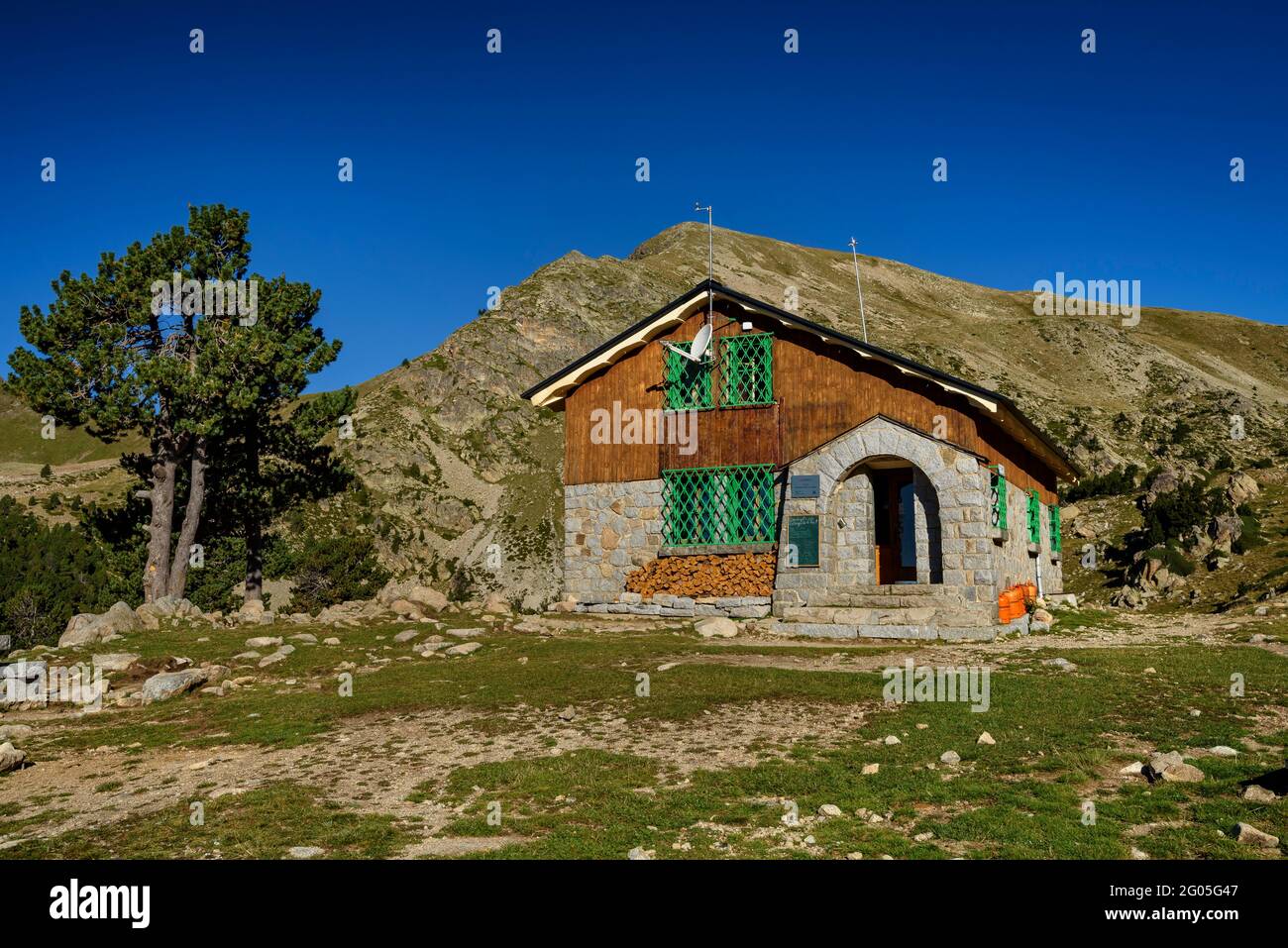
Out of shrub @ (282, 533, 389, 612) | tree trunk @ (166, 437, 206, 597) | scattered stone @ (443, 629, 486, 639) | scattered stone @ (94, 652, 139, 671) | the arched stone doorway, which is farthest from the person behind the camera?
shrub @ (282, 533, 389, 612)

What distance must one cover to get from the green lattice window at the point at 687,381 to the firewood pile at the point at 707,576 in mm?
4615

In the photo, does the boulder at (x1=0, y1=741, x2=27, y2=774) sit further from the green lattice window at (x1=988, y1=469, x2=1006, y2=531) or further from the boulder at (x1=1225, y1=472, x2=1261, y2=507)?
the boulder at (x1=1225, y1=472, x2=1261, y2=507)

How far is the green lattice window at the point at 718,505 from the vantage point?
24141 millimetres

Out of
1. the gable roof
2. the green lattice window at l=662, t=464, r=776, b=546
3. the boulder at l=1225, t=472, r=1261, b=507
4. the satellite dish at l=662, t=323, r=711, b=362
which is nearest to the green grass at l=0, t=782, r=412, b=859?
the green lattice window at l=662, t=464, r=776, b=546

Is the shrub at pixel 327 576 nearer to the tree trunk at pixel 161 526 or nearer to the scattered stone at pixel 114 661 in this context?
the tree trunk at pixel 161 526

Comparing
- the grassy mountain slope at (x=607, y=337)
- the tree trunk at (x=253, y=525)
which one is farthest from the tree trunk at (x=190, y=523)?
the grassy mountain slope at (x=607, y=337)

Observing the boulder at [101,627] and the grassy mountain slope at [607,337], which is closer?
the boulder at [101,627]

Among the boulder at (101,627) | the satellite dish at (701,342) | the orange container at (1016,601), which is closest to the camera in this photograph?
the boulder at (101,627)

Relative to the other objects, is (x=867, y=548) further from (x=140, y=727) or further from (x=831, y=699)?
(x=140, y=727)

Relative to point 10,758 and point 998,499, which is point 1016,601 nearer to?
Result: point 998,499

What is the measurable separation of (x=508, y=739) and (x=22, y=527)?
3409cm

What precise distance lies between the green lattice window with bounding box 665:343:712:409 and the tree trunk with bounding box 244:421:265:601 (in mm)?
15283

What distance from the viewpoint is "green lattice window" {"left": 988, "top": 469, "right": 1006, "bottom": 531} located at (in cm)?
2236

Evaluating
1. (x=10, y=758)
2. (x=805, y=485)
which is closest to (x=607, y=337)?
(x=805, y=485)
